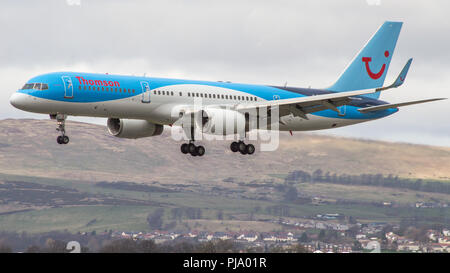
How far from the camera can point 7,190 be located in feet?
437

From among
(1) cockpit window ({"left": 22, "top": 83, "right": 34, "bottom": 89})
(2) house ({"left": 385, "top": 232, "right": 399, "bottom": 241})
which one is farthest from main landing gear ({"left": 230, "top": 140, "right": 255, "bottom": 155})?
(2) house ({"left": 385, "top": 232, "right": 399, "bottom": 241})

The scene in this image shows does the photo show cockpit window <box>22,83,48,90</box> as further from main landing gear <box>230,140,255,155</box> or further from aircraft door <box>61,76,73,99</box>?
main landing gear <box>230,140,255,155</box>

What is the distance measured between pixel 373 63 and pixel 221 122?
768 inches

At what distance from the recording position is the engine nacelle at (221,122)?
55750 mm

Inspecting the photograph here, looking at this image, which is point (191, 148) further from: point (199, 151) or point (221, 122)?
point (221, 122)

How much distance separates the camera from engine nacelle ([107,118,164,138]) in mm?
60438

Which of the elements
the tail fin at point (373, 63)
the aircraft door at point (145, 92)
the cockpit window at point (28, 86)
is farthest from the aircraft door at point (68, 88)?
the tail fin at point (373, 63)

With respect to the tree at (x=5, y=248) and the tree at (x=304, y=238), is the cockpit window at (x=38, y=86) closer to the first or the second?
the tree at (x=5, y=248)

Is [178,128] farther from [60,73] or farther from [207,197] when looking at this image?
[207,197]

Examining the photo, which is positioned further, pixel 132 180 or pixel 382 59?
pixel 132 180

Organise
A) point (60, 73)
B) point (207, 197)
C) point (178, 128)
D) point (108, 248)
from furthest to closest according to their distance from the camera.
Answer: point (207, 197) < point (108, 248) < point (178, 128) < point (60, 73)

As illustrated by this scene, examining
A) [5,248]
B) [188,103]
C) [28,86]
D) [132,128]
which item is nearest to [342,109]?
[188,103]
